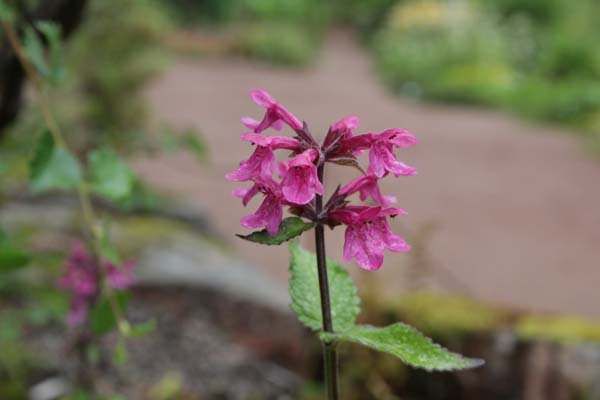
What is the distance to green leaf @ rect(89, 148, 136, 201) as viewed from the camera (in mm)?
1248

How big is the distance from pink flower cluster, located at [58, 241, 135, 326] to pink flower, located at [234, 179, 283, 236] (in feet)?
3.71

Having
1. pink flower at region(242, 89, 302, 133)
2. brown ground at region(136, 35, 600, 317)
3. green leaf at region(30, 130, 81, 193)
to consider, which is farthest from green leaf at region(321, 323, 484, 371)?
brown ground at region(136, 35, 600, 317)

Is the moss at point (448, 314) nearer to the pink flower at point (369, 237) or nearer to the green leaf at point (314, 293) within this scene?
the green leaf at point (314, 293)

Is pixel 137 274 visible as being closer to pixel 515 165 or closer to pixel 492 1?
pixel 515 165

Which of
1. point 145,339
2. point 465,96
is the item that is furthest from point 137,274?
point 465,96

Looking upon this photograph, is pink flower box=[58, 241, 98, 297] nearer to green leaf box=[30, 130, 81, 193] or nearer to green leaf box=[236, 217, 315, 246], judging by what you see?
green leaf box=[30, 130, 81, 193]

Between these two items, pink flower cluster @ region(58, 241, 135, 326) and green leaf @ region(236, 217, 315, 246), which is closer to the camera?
green leaf @ region(236, 217, 315, 246)

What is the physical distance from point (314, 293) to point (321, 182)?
16 centimetres

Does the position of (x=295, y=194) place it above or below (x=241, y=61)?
above

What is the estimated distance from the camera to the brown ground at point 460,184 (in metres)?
4.73

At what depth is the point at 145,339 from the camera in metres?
2.89

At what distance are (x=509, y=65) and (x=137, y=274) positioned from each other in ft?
33.6

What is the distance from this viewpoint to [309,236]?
12.9 ft

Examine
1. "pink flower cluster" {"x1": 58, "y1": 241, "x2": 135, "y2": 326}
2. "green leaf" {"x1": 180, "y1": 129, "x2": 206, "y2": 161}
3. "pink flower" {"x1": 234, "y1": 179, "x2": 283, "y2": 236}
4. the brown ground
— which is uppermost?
"pink flower" {"x1": 234, "y1": 179, "x2": 283, "y2": 236}
